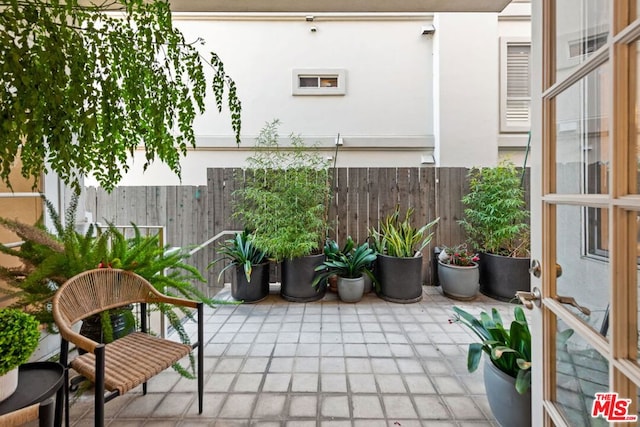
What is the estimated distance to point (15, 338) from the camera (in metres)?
0.94

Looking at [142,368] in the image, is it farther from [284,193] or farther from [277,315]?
[284,193]

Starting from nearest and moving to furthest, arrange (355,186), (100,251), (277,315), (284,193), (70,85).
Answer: (70,85), (100,251), (277,315), (284,193), (355,186)

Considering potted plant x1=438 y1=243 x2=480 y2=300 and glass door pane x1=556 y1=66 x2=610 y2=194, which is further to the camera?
potted plant x1=438 y1=243 x2=480 y2=300

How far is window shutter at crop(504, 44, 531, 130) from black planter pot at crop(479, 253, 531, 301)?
2481mm

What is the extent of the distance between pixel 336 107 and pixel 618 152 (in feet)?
13.7

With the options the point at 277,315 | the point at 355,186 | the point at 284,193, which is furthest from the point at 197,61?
the point at 355,186

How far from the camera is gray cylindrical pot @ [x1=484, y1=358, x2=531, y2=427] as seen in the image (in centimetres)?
132

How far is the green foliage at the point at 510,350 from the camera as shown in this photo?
128 cm

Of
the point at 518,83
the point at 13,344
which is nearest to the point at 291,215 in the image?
the point at 13,344

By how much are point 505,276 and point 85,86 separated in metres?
3.84

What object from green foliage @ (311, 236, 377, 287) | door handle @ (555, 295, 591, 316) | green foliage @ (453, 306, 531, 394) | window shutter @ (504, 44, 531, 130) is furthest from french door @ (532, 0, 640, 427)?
window shutter @ (504, 44, 531, 130)

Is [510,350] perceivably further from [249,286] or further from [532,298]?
[249,286]

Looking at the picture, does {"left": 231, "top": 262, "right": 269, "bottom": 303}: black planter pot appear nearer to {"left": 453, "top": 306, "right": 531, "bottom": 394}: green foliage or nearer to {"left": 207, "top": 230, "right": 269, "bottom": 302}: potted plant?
{"left": 207, "top": 230, "right": 269, "bottom": 302}: potted plant

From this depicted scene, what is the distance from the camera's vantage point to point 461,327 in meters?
2.59
